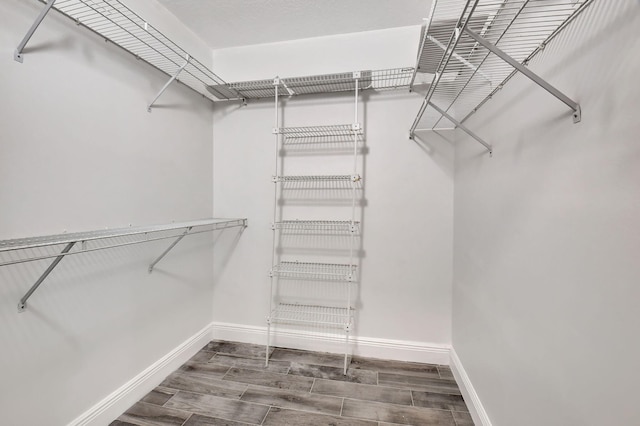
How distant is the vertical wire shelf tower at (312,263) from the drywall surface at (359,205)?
0.17ft

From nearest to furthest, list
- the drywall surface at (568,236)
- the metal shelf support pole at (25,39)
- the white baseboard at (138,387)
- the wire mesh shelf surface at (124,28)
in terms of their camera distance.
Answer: the drywall surface at (568,236) → the metal shelf support pole at (25,39) → the wire mesh shelf surface at (124,28) → the white baseboard at (138,387)

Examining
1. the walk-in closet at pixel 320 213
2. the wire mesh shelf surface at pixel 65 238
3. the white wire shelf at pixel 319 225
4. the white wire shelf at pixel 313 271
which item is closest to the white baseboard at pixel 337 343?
the walk-in closet at pixel 320 213

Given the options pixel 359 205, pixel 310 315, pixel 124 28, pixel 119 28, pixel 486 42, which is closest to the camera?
pixel 486 42

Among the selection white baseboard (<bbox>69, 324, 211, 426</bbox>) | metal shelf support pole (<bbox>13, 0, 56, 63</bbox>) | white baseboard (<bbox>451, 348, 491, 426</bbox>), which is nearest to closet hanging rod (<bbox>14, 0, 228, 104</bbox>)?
metal shelf support pole (<bbox>13, 0, 56, 63</bbox>)

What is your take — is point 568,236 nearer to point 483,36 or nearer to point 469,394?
point 483,36

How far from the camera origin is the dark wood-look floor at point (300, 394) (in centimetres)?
155

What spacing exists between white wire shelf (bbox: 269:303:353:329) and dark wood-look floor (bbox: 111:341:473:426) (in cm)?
27

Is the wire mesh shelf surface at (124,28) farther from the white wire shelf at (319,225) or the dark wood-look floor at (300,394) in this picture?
the dark wood-look floor at (300,394)

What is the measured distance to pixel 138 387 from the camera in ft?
Result: 5.42

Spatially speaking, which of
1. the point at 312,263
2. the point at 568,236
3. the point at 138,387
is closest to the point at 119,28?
the point at 312,263

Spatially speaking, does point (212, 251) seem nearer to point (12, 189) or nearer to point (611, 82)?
point (12, 189)

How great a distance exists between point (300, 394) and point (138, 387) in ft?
3.34

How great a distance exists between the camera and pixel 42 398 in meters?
1.18

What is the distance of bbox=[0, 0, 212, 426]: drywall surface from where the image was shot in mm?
1080
